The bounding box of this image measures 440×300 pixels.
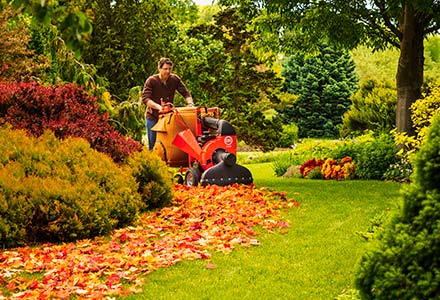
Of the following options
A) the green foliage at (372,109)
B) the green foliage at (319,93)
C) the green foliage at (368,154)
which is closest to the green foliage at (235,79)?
the green foliage at (372,109)

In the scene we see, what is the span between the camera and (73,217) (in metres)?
6.09

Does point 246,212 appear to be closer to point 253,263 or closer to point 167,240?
point 167,240

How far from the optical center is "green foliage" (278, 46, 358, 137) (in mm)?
28500

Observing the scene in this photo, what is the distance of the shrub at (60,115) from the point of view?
7.37 metres

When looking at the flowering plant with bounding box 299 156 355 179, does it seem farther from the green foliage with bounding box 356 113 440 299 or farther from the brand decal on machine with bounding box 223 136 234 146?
the green foliage with bounding box 356 113 440 299

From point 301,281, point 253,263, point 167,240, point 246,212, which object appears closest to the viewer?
point 301,281

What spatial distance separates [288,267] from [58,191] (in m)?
2.47

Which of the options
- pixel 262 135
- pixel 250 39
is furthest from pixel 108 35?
pixel 262 135

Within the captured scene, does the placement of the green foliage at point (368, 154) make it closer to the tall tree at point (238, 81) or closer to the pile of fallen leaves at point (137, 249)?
the tall tree at point (238, 81)

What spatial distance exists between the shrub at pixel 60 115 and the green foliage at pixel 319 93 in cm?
2118

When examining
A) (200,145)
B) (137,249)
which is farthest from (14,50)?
(137,249)

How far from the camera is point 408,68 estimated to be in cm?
1144

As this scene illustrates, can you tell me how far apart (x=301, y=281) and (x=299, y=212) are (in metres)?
2.85

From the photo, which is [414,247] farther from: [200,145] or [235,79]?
[235,79]
